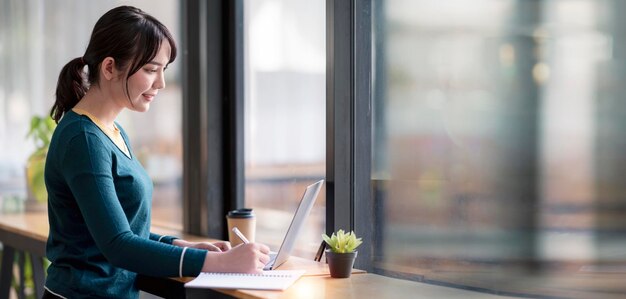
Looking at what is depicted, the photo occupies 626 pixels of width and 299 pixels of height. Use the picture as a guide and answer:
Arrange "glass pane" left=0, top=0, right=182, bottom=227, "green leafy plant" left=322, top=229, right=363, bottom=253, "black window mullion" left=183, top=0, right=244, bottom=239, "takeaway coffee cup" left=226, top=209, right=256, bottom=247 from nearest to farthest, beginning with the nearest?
1. "green leafy plant" left=322, top=229, right=363, bottom=253
2. "takeaway coffee cup" left=226, top=209, right=256, bottom=247
3. "black window mullion" left=183, top=0, right=244, bottom=239
4. "glass pane" left=0, top=0, right=182, bottom=227

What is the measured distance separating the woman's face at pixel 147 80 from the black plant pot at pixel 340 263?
0.64 metres

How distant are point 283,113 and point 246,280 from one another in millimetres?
924

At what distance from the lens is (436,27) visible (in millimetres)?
2322

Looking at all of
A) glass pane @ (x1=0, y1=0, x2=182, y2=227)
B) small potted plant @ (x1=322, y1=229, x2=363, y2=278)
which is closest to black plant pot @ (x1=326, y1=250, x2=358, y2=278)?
small potted plant @ (x1=322, y1=229, x2=363, y2=278)

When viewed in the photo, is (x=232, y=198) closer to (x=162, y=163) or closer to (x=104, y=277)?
(x=162, y=163)

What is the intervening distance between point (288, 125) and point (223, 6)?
1.95ft

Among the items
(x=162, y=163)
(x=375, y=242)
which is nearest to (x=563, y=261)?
(x=375, y=242)

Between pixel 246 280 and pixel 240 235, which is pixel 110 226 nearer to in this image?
pixel 246 280

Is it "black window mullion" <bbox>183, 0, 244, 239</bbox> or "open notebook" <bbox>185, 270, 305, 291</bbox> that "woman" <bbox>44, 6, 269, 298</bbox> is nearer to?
"open notebook" <bbox>185, 270, 305, 291</bbox>

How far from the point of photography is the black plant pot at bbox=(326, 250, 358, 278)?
90.4 inches

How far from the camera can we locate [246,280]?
216 cm

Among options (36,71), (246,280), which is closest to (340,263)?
(246,280)

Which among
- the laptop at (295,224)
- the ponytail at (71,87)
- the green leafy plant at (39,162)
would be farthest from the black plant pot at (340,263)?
the green leafy plant at (39,162)

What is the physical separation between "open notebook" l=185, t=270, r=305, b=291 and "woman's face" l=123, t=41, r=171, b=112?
0.48 m
